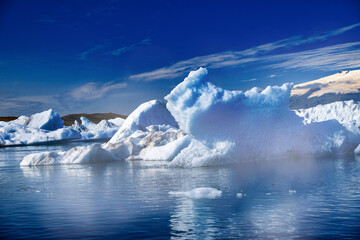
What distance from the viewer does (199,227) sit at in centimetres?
760

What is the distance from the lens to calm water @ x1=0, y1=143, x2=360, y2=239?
24.1ft

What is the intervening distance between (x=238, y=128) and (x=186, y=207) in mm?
10588

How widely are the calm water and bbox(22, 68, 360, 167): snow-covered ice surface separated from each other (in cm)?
339

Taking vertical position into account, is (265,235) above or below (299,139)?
below

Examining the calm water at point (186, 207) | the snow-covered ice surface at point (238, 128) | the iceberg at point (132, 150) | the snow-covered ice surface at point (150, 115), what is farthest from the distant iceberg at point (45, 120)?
the calm water at point (186, 207)

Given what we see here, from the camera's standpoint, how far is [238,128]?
771 inches

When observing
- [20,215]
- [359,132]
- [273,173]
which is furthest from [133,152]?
[20,215]

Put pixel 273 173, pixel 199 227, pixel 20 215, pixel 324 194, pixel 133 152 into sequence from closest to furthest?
pixel 199 227 < pixel 20 215 < pixel 324 194 < pixel 273 173 < pixel 133 152

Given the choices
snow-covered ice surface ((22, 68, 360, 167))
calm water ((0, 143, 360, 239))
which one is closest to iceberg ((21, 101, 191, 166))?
snow-covered ice surface ((22, 68, 360, 167))

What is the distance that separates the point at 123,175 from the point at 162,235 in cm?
1024

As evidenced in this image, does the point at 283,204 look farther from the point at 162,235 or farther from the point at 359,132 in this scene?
the point at 359,132

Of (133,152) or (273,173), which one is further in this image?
(133,152)

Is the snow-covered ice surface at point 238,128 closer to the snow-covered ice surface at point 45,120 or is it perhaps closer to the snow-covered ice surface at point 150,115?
the snow-covered ice surface at point 150,115

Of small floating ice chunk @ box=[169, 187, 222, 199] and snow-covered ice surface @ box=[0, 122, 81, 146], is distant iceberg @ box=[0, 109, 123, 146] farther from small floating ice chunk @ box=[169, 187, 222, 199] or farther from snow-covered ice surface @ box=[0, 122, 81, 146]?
small floating ice chunk @ box=[169, 187, 222, 199]
